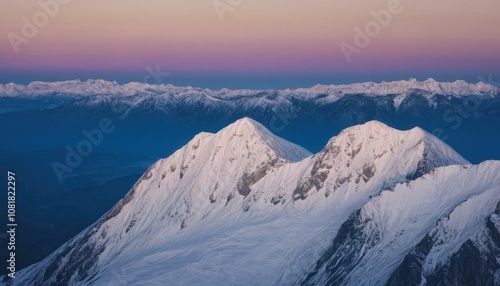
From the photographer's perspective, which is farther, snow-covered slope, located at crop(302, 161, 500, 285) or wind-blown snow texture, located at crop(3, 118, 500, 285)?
snow-covered slope, located at crop(302, 161, 500, 285)

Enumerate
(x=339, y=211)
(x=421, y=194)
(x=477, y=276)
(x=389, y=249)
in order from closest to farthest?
1. (x=477, y=276)
2. (x=389, y=249)
3. (x=421, y=194)
4. (x=339, y=211)

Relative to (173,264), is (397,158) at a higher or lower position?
higher

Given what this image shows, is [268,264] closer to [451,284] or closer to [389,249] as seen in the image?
[389,249]

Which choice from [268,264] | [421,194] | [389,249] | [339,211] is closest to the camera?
[389,249]

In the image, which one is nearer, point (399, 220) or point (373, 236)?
point (399, 220)

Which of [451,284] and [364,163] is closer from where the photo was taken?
[451,284]

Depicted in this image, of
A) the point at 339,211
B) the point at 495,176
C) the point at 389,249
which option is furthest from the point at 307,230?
the point at 495,176

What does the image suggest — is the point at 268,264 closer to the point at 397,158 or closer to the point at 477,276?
the point at 397,158

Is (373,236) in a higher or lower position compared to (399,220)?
lower

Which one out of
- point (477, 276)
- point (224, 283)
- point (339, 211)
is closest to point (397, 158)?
point (339, 211)

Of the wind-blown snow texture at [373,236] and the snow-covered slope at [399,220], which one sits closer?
the wind-blown snow texture at [373,236]
